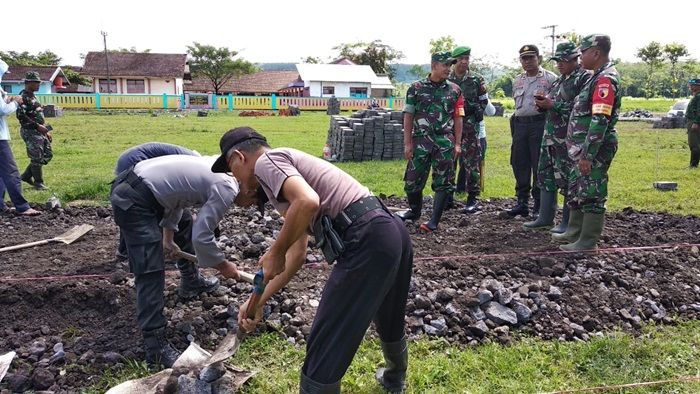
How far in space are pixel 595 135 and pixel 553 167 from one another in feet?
3.44

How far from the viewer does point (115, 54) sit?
51094mm

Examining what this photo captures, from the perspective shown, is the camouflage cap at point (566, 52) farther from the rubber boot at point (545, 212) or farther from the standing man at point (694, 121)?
the standing man at point (694, 121)

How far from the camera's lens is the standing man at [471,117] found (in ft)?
25.0

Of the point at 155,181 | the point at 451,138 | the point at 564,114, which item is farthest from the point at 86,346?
the point at 564,114

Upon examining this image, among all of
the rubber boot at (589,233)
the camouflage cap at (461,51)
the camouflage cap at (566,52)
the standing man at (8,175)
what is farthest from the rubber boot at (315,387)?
the standing man at (8,175)

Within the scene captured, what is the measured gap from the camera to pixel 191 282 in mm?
4566

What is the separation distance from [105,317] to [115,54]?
52001 mm

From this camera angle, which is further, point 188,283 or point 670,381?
point 188,283

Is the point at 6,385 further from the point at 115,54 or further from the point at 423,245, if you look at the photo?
the point at 115,54

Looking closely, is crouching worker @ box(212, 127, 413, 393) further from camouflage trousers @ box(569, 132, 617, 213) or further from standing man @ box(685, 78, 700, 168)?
standing man @ box(685, 78, 700, 168)

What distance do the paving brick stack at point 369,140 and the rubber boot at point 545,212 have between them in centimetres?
671

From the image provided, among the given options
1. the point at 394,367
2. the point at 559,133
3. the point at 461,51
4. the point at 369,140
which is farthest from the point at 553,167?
the point at 369,140

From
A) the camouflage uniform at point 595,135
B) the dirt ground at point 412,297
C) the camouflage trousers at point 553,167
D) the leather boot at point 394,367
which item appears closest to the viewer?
the leather boot at point 394,367

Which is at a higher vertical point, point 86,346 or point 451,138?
point 451,138
